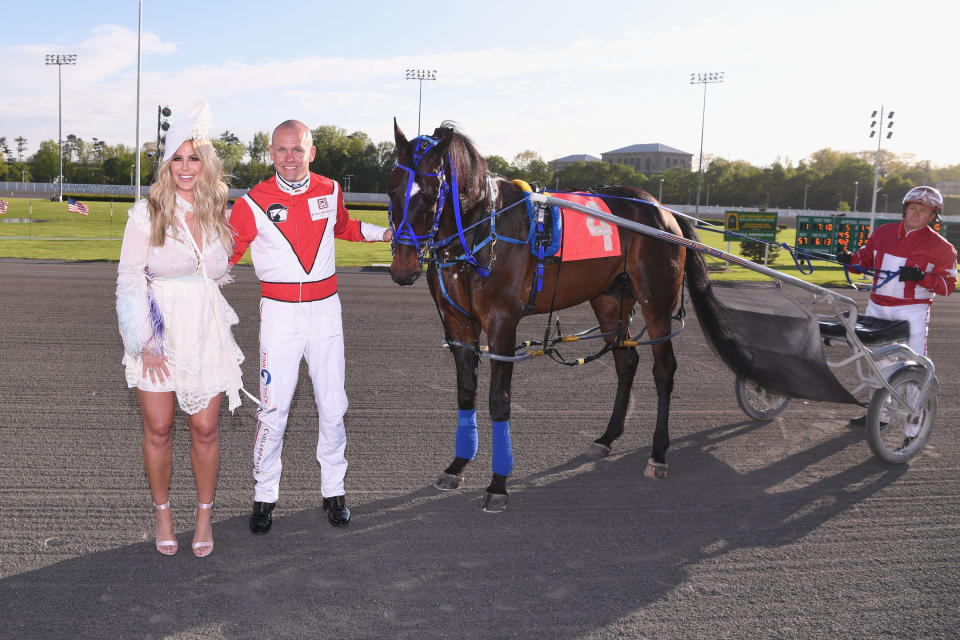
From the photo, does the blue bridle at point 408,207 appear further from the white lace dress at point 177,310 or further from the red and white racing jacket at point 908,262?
the red and white racing jacket at point 908,262

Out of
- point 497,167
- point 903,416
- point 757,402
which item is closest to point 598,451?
point 757,402

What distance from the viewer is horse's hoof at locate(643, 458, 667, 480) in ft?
15.2

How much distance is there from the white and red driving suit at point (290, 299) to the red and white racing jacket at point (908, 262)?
404 centimetres

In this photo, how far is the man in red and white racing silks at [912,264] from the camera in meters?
5.03

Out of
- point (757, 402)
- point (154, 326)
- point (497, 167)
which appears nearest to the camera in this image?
point (154, 326)

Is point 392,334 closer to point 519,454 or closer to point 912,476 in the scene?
point 519,454

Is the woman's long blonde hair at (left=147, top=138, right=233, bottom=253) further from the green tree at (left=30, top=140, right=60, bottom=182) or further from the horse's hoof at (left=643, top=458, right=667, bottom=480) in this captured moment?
the green tree at (left=30, top=140, right=60, bottom=182)

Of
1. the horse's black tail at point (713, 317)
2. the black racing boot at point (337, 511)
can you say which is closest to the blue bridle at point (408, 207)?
the black racing boot at point (337, 511)

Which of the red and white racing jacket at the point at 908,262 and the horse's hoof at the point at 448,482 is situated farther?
the red and white racing jacket at the point at 908,262

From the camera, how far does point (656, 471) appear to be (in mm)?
4629

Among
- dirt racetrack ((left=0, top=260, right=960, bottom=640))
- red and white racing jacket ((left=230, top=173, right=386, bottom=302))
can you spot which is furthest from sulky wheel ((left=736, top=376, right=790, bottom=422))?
red and white racing jacket ((left=230, top=173, right=386, bottom=302))

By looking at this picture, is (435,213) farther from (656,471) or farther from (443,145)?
(656,471)

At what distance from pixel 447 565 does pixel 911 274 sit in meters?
3.88

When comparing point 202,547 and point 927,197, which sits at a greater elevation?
point 927,197
